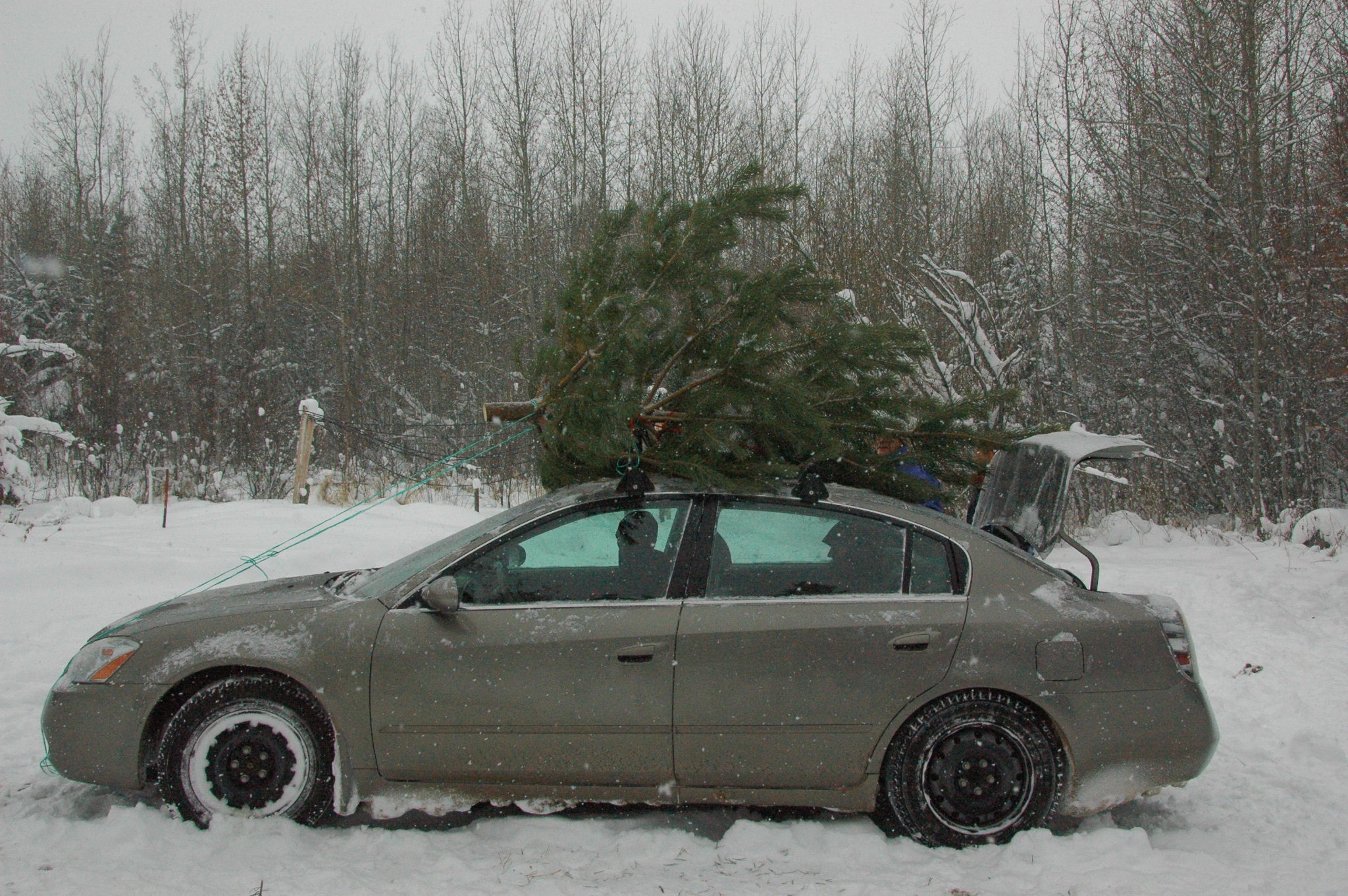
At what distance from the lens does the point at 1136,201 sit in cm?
1552

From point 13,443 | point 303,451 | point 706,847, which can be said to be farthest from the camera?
point 303,451

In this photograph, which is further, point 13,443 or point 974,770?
point 13,443

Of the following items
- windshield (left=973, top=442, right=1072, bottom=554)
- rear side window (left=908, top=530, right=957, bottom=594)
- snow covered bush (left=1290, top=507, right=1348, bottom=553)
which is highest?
windshield (left=973, top=442, right=1072, bottom=554)

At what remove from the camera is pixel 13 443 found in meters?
11.5

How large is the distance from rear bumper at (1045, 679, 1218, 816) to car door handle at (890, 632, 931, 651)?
0.51 meters

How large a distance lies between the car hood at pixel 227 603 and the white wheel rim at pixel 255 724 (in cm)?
40

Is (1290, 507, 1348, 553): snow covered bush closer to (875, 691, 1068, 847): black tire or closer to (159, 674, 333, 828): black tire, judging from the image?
(875, 691, 1068, 847): black tire

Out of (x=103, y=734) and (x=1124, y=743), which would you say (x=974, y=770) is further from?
(x=103, y=734)

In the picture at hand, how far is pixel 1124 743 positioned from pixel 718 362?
7.55 ft

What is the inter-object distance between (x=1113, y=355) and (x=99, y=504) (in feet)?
54.7

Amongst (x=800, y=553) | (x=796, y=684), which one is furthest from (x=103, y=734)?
(x=800, y=553)

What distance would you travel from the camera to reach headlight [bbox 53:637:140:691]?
3537 mm

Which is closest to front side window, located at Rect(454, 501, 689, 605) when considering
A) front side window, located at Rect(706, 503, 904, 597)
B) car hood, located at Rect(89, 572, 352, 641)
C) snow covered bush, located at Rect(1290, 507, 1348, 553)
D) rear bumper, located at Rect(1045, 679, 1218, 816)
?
front side window, located at Rect(706, 503, 904, 597)

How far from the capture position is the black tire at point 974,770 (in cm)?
349
